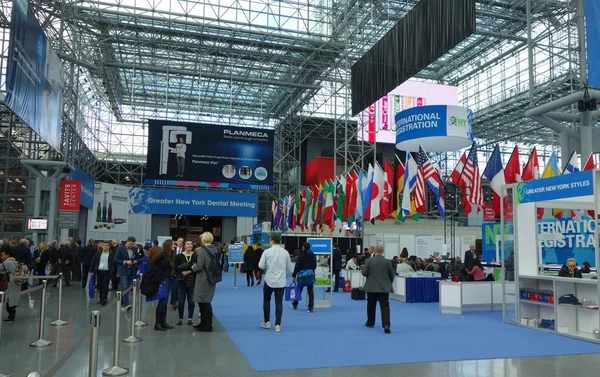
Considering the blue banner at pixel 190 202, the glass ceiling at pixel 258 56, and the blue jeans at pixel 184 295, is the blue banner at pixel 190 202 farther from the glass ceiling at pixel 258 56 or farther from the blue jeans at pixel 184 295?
the blue jeans at pixel 184 295

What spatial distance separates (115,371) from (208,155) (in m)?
20.5

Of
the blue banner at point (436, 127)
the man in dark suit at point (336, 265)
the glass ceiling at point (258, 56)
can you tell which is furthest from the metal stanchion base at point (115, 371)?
the glass ceiling at point (258, 56)

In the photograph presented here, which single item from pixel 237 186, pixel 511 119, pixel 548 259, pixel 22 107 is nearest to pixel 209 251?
pixel 22 107

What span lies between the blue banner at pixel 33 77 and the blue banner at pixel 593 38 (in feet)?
44.6

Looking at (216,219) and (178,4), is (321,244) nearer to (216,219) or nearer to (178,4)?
(178,4)

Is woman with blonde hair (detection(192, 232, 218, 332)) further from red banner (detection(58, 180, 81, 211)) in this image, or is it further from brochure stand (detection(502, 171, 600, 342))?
red banner (detection(58, 180, 81, 211))

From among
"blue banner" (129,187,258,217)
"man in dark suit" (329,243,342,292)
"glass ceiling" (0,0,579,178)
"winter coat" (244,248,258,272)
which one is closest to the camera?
"man in dark suit" (329,243,342,292)

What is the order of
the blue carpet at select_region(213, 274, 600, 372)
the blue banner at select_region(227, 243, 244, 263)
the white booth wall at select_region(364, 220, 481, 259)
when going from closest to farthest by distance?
the blue carpet at select_region(213, 274, 600, 372)
the blue banner at select_region(227, 243, 244, 263)
the white booth wall at select_region(364, 220, 481, 259)

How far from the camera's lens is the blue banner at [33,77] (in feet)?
43.1

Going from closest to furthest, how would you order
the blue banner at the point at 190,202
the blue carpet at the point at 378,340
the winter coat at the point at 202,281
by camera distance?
1. the blue carpet at the point at 378,340
2. the winter coat at the point at 202,281
3. the blue banner at the point at 190,202

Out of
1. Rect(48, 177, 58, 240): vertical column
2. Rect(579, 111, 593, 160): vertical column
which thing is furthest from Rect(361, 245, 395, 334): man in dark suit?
Rect(48, 177, 58, 240): vertical column

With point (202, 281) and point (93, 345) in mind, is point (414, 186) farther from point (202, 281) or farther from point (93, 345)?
point (93, 345)

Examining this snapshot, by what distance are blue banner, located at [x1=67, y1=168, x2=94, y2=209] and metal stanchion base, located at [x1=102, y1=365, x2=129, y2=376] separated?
57.9 ft

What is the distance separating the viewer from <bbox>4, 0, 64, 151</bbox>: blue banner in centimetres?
1315
